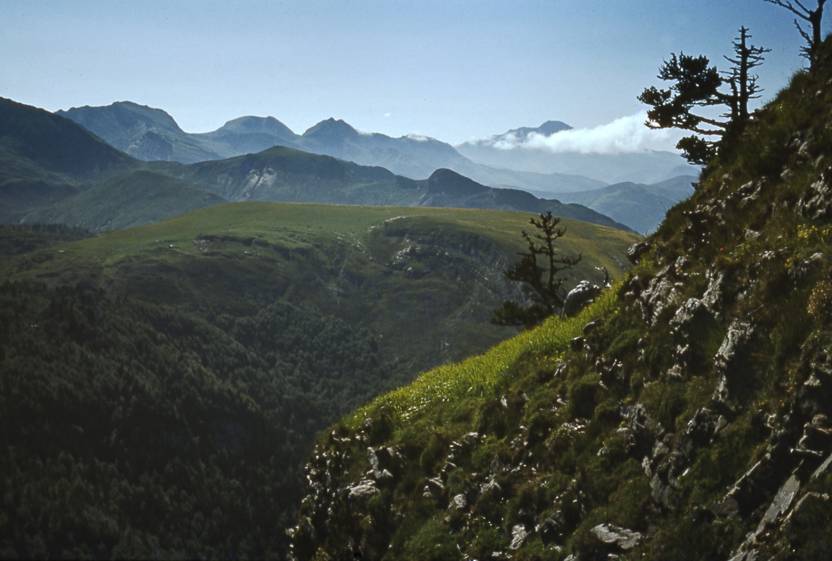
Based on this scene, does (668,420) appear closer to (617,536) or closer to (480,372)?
(617,536)

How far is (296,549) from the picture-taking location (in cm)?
2441

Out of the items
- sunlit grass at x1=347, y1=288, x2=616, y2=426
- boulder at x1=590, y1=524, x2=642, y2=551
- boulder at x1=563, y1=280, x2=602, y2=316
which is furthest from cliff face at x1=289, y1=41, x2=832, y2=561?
boulder at x1=563, y1=280, x2=602, y2=316

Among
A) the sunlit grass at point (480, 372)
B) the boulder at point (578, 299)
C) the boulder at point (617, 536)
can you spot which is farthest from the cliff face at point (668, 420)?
the boulder at point (578, 299)

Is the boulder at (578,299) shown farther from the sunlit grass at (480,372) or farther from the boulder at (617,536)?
the boulder at (617,536)

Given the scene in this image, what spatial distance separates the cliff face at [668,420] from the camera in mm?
11086

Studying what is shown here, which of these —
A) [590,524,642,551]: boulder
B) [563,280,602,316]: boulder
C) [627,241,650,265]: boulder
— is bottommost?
[590,524,642,551]: boulder

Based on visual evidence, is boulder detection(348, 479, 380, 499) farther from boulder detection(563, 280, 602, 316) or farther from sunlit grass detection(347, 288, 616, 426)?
boulder detection(563, 280, 602, 316)

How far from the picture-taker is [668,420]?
13.7 m

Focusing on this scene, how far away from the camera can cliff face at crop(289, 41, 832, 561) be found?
36.4ft

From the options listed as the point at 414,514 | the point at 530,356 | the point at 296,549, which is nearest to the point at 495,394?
the point at 530,356

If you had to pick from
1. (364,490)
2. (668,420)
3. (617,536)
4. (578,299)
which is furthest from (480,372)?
(617,536)

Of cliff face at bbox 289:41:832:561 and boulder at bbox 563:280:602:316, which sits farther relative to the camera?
boulder at bbox 563:280:602:316

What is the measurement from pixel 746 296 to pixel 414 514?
10463 mm

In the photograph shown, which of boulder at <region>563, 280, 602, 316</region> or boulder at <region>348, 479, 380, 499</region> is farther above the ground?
boulder at <region>563, 280, 602, 316</region>
